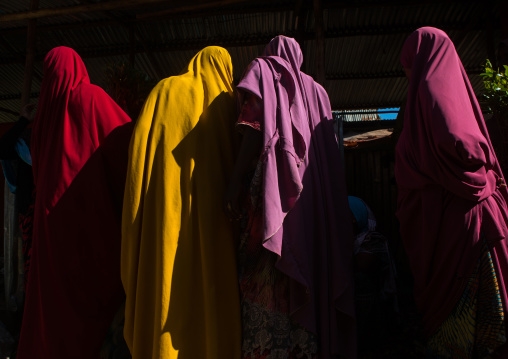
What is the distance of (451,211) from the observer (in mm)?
1881

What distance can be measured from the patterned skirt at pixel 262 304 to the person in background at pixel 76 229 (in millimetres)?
858

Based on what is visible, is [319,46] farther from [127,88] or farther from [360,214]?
[127,88]

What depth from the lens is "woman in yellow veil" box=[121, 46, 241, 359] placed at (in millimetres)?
1863

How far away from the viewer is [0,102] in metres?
6.51

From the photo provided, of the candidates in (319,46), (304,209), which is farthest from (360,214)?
(319,46)

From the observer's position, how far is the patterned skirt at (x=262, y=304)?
71.1 inches

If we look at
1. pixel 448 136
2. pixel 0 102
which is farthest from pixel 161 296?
pixel 0 102

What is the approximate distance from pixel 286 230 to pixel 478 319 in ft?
3.08

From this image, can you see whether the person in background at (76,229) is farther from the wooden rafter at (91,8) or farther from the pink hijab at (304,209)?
the wooden rafter at (91,8)

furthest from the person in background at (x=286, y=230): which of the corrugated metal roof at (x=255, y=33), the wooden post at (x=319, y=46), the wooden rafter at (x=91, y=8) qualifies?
the corrugated metal roof at (x=255, y=33)

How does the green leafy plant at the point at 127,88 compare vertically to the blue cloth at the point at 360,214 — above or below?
above

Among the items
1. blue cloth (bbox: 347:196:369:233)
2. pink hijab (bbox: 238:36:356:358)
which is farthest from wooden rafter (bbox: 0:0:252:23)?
blue cloth (bbox: 347:196:369:233)

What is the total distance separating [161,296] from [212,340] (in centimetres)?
31

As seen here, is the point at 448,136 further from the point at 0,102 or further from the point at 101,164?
the point at 0,102
